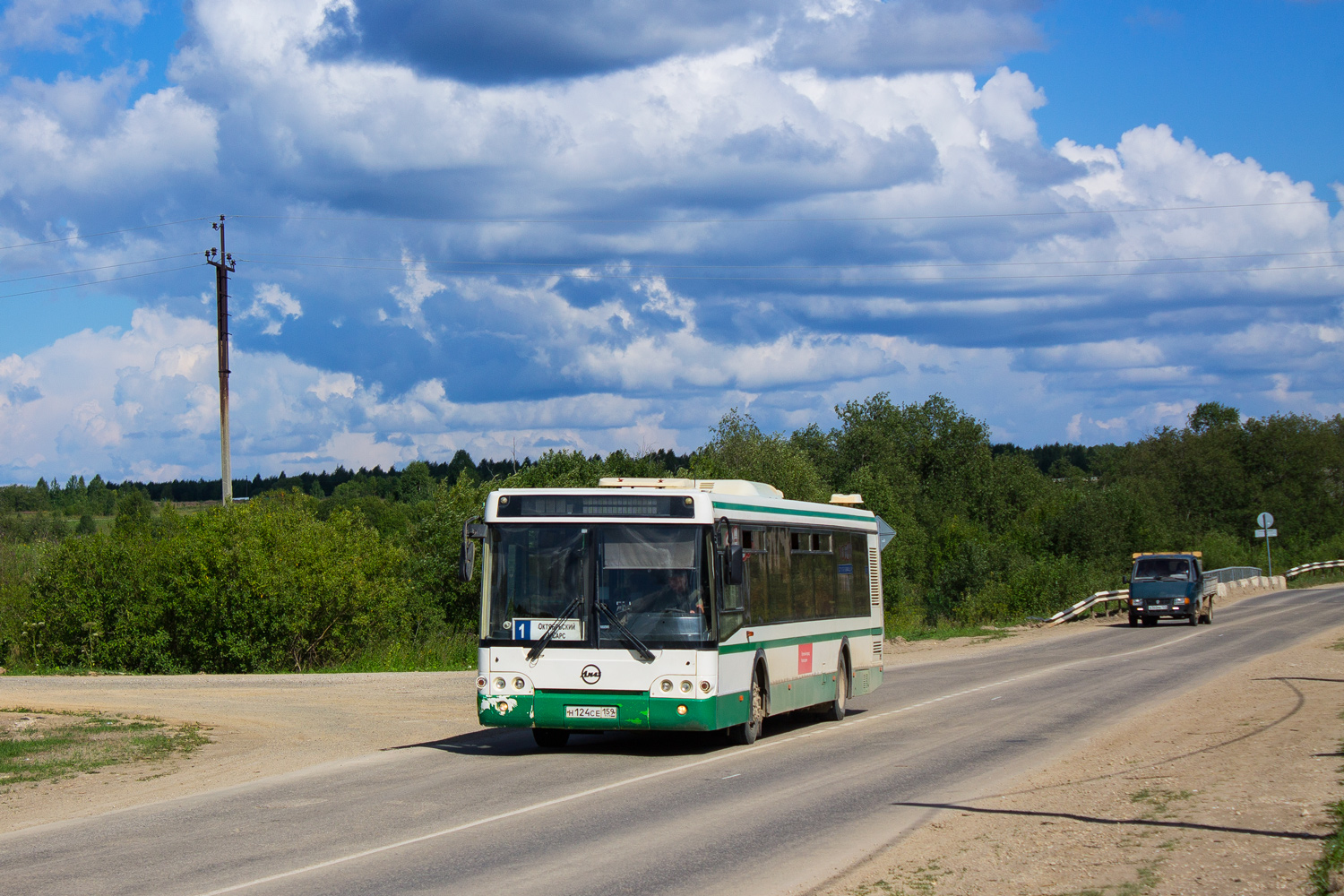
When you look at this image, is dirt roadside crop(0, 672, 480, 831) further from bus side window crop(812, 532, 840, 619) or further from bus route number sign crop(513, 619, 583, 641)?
bus side window crop(812, 532, 840, 619)

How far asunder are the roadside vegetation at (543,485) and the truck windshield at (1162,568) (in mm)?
5638

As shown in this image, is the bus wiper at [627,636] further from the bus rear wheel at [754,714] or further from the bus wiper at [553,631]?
the bus rear wheel at [754,714]

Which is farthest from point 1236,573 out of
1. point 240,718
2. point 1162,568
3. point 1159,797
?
point 1159,797

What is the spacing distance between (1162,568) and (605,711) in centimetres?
3439

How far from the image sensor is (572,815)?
10406mm

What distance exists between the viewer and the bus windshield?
539 inches

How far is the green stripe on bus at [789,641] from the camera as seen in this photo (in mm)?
14070

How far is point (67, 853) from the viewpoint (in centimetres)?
930

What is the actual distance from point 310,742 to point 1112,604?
4253 centimetres

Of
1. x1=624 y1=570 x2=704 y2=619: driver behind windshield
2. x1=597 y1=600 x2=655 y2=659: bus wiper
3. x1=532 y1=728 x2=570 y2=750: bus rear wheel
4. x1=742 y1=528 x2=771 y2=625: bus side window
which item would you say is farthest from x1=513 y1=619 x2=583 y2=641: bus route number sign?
x1=742 y1=528 x2=771 y2=625: bus side window

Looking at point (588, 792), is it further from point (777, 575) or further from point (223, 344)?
point (223, 344)

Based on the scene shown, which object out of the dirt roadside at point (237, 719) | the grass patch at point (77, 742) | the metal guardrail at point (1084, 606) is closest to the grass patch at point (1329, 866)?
the dirt roadside at point (237, 719)

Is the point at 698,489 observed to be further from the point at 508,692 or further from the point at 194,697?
the point at 194,697

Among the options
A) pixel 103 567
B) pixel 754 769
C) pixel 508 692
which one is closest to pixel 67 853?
pixel 508 692
